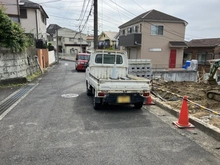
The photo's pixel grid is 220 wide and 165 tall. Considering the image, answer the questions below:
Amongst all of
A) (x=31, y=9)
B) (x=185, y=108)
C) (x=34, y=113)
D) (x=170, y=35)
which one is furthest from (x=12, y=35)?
(x=170, y=35)

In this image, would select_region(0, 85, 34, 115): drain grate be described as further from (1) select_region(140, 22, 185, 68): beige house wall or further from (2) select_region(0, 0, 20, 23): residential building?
(1) select_region(140, 22, 185, 68): beige house wall

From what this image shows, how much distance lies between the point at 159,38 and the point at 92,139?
2123cm

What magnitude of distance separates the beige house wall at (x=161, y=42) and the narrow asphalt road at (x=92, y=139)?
17876mm

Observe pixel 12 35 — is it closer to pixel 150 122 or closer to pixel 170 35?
pixel 150 122

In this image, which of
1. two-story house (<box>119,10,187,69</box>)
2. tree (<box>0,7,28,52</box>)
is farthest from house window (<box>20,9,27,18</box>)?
tree (<box>0,7,28,52</box>)

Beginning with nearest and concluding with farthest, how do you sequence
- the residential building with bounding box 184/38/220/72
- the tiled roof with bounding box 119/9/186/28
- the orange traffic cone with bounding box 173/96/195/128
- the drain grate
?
the orange traffic cone with bounding box 173/96/195/128 < the drain grate < the tiled roof with bounding box 119/9/186/28 < the residential building with bounding box 184/38/220/72

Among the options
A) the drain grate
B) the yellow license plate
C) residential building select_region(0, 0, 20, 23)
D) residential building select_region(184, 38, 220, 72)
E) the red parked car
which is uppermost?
residential building select_region(0, 0, 20, 23)

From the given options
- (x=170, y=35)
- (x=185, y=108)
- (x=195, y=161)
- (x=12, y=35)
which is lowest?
(x=195, y=161)

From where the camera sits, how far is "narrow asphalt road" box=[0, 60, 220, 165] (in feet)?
10.6

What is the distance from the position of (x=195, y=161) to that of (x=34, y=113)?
176 inches

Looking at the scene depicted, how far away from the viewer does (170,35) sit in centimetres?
2302

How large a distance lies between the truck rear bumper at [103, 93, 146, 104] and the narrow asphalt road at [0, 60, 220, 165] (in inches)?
16.9

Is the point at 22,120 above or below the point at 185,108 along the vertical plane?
below

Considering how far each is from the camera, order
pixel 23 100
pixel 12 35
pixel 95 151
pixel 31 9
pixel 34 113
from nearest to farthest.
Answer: pixel 95 151, pixel 34 113, pixel 23 100, pixel 12 35, pixel 31 9
